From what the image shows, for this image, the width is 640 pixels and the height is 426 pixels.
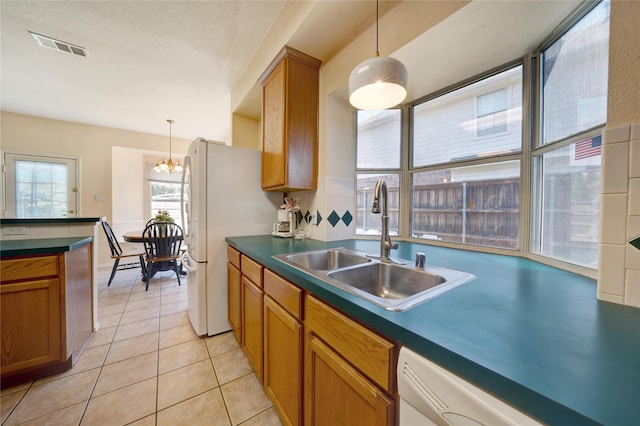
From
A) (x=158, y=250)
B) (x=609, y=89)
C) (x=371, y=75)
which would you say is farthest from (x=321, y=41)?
(x=158, y=250)

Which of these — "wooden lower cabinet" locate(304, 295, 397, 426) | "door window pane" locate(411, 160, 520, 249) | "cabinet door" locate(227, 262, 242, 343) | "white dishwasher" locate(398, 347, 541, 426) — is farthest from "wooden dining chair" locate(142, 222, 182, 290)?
"white dishwasher" locate(398, 347, 541, 426)

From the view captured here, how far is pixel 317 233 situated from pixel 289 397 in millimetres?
1144

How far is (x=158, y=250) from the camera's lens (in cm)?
316

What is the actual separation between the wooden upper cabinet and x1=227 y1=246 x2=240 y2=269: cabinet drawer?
62cm

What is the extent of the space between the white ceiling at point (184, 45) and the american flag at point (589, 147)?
0.61m

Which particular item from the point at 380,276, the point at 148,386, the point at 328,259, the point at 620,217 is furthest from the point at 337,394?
the point at 148,386

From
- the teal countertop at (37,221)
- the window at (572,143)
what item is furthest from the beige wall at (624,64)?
the teal countertop at (37,221)

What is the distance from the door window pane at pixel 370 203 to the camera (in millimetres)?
2010

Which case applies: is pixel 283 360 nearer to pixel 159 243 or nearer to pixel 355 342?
pixel 355 342

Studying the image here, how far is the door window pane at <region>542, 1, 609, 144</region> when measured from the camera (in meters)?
0.95

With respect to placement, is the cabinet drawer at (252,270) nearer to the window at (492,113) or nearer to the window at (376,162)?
the window at (376,162)

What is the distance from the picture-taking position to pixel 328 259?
1.56 meters

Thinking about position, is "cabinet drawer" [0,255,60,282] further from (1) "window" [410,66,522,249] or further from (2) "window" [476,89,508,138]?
(2) "window" [476,89,508,138]

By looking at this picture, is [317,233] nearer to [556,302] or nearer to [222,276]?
[222,276]
